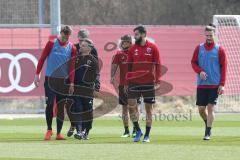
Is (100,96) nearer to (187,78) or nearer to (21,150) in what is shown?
(187,78)

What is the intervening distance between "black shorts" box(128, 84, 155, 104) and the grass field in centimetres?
86

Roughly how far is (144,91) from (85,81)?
181 cm

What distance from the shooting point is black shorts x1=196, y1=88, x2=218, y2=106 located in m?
19.0

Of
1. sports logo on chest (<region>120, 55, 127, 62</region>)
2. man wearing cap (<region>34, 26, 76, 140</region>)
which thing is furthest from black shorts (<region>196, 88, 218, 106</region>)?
man wearing cap (<region>34, 26, 76, 140</region>)

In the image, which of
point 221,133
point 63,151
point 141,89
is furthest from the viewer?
point 221,133

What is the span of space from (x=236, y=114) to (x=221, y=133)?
9037 mm

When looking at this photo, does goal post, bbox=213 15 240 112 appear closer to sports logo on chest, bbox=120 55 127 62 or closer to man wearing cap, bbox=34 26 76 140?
sports logo on chest, bbox=120 55 127 62

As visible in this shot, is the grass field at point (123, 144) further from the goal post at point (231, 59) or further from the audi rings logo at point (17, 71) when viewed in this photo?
the goal post at point (231, 59)

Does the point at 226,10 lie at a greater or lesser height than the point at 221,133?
greater

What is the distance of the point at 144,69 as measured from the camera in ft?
60.8

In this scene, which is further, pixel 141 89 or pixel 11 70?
pixel 11 70

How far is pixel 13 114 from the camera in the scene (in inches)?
1182

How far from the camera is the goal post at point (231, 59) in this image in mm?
31516

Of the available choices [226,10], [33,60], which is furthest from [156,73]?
[226,10]
